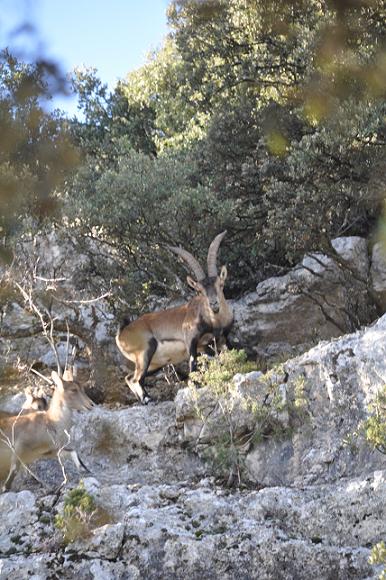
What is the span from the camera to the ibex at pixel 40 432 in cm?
1140

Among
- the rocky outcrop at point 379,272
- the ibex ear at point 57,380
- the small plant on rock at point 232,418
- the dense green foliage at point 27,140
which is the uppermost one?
the dense green foliage at point 27,140

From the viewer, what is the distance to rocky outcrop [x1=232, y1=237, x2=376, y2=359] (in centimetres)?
1446

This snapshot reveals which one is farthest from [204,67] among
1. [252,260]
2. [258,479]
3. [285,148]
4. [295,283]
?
[258,479]

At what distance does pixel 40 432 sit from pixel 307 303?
16.3 ft

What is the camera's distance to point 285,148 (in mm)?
16422

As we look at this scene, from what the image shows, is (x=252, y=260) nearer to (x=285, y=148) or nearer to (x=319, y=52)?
(x=285, y=148)

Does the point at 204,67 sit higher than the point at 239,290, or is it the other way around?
the point at 204,67

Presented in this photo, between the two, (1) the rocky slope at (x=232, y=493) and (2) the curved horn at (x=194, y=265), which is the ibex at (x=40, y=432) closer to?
(1) the rocky slope at (x=232, y=493)

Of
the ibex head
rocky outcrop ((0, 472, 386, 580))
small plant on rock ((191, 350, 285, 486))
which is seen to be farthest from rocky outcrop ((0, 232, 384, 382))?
rocky outcrop ((0, 472, 386, 580))

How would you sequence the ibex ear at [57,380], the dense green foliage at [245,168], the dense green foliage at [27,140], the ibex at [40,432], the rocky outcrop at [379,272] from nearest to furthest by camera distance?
1. the dense green foliage at [27,140]
2. the ibex at [40,432]
3. the ibex ear at [57,380]
4. the rocky outcrop at [379,272]
5. the dense green foliage at [245,168]

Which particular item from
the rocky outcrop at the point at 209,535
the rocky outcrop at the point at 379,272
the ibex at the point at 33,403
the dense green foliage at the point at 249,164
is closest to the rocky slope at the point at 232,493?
the rocky outcrop at the point at 209,535

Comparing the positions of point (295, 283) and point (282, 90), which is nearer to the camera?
point (295, 283)

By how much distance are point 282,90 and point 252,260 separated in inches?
137

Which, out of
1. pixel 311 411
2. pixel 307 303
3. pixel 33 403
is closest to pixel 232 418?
pixel 311 411
